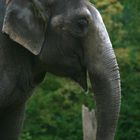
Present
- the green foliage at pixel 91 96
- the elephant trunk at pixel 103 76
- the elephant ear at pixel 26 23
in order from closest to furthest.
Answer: the elephant trunk at pixel 103 76 < the elephant ear at pixel 26 23 < the green foliage at pixel 91 96

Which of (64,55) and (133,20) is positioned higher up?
(64,55)

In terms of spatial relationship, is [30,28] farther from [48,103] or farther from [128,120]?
[128,120]

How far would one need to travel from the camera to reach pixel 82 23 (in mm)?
5730

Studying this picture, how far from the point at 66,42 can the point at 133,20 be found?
994 centimetres

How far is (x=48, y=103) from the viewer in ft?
48.5

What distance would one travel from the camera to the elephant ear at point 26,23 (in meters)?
5.70

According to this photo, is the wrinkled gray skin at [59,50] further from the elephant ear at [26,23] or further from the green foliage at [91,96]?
the green foliage at [91,96]

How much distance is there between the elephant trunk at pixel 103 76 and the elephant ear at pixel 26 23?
14.1 inches

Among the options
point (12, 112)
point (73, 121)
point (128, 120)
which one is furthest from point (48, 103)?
point (12, 112)

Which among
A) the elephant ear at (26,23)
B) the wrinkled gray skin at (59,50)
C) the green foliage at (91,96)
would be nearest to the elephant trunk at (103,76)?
the wrinkled gray skin at (59,50)

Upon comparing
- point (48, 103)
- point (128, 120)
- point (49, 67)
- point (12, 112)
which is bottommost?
point (128, 120)

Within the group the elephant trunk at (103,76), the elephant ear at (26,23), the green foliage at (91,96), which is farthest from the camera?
the green foliage at (91,96)

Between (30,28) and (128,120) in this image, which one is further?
(128,120)

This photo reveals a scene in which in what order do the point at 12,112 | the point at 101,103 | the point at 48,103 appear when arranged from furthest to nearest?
1. the point at 48,103
2. the point at 12,112
3. the point at 101,103
